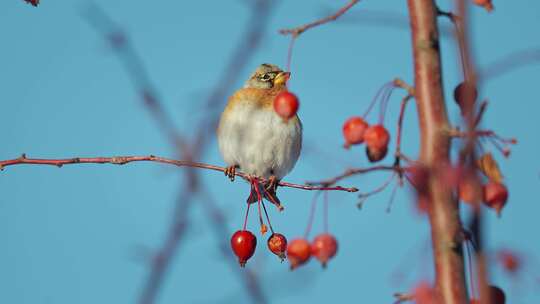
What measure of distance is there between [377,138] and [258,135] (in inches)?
176

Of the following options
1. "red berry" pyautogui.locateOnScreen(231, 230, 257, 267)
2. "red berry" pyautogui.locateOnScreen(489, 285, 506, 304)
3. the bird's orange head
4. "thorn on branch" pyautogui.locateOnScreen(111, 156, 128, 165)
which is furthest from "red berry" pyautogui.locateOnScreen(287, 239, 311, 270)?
the bird's orange head

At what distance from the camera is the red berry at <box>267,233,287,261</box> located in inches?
134

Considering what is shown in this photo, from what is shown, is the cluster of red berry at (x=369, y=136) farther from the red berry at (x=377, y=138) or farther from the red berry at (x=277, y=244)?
the red berry at (x=277, y=244)

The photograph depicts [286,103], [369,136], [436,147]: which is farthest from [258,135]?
[436,147]

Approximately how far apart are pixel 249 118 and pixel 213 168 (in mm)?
2923

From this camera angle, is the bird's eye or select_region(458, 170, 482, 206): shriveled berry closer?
select_region(458, 170, 482, 206): shriveled berry

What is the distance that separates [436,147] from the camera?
1312 millimetres

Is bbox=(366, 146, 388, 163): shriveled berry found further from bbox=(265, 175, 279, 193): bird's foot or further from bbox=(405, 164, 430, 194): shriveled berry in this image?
bbox=(265, 175, 279, 193): bird's foot

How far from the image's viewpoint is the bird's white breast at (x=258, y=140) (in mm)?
6445

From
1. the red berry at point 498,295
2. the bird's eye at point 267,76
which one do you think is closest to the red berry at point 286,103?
the red berry at point 498,295

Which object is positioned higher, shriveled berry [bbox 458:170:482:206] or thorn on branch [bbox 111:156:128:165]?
thorn on branch [bbox 111:156:128:165]

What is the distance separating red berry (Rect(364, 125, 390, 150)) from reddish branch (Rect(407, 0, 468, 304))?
594mm

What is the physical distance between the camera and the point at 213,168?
3570 mm

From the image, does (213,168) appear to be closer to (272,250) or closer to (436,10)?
(272,250)
